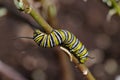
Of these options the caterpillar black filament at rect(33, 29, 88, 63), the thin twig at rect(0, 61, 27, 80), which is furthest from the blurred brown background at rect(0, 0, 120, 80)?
the caterpillar black filament at rect(33, 29, 88, 63)

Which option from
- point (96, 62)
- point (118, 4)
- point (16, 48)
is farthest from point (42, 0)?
point (96, 62)

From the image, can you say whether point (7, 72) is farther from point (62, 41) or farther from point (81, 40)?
point (81, 40)

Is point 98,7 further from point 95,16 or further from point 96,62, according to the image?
point 96,62

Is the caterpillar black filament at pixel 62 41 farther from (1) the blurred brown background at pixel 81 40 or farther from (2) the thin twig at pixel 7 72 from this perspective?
(1) the blurred brown background at pixel 81 40

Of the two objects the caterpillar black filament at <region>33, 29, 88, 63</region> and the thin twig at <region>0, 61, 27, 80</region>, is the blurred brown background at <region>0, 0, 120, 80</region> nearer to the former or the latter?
the thin twig at <region>0, 61, 27, 80</region>

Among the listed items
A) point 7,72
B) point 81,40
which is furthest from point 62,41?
point 81,40

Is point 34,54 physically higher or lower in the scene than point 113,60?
higher
